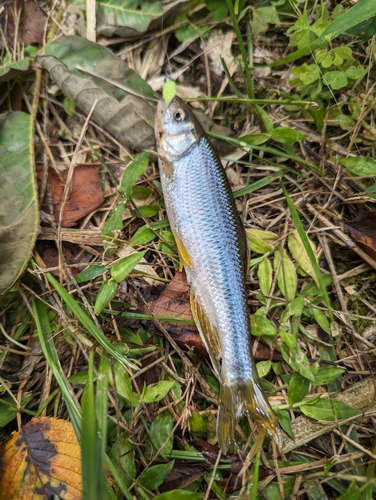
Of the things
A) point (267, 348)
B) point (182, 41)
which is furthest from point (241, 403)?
point (182, 41)

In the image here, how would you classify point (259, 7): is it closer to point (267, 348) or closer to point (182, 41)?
point (182, 41)

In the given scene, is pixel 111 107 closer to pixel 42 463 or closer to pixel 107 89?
pixel 107 89

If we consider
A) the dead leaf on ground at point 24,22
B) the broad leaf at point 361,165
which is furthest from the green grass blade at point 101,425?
the dead leaf on ground at point 24,22

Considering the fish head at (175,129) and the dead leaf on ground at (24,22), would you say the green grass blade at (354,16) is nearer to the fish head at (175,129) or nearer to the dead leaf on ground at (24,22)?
the fish head at (175,129)

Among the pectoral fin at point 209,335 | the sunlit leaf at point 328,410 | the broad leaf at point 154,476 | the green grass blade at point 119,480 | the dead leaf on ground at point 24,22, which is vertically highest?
the dead leaf on ground at point 24,22

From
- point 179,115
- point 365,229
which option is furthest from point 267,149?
point 365,229

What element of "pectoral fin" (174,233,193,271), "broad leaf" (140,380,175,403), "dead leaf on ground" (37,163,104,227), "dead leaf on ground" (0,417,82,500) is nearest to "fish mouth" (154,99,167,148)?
"dead leaf on ground" (37,163,104,227)

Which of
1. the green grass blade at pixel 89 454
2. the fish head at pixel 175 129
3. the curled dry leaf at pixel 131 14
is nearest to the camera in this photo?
the green grass blade at pixel 89 454
